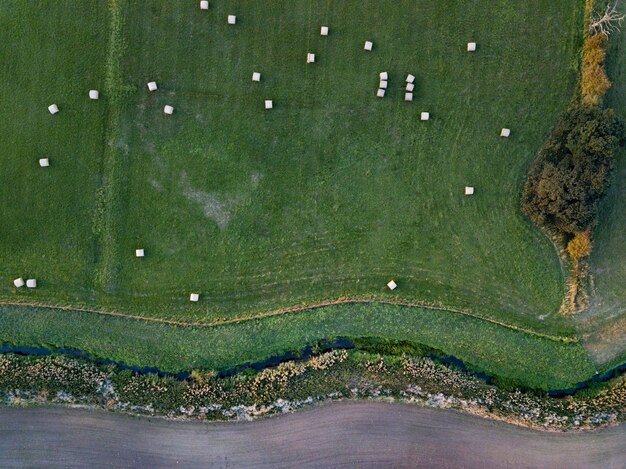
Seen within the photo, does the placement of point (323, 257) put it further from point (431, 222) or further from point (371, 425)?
point (371, 425)

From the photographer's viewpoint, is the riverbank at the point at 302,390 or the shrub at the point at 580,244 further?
the riverbank at the point at 302,390

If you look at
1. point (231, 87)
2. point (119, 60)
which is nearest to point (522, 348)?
point (231, 87)

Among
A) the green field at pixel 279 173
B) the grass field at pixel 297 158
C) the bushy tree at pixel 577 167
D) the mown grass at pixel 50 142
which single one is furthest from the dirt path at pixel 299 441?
the bushy tree at pixel 577 167

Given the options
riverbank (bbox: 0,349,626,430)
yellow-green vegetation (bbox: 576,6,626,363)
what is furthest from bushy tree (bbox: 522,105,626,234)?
riverbank (bbox: 0,349,626,430)

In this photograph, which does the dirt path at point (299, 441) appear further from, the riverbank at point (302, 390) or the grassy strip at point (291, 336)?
the grassy strip at point (291, 336)

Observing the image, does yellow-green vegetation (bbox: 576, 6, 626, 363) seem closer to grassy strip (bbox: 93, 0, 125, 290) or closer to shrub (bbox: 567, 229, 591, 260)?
shrub (bbox: 567, 229, 591, 260)

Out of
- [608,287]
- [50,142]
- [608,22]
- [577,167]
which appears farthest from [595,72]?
[50,142]
